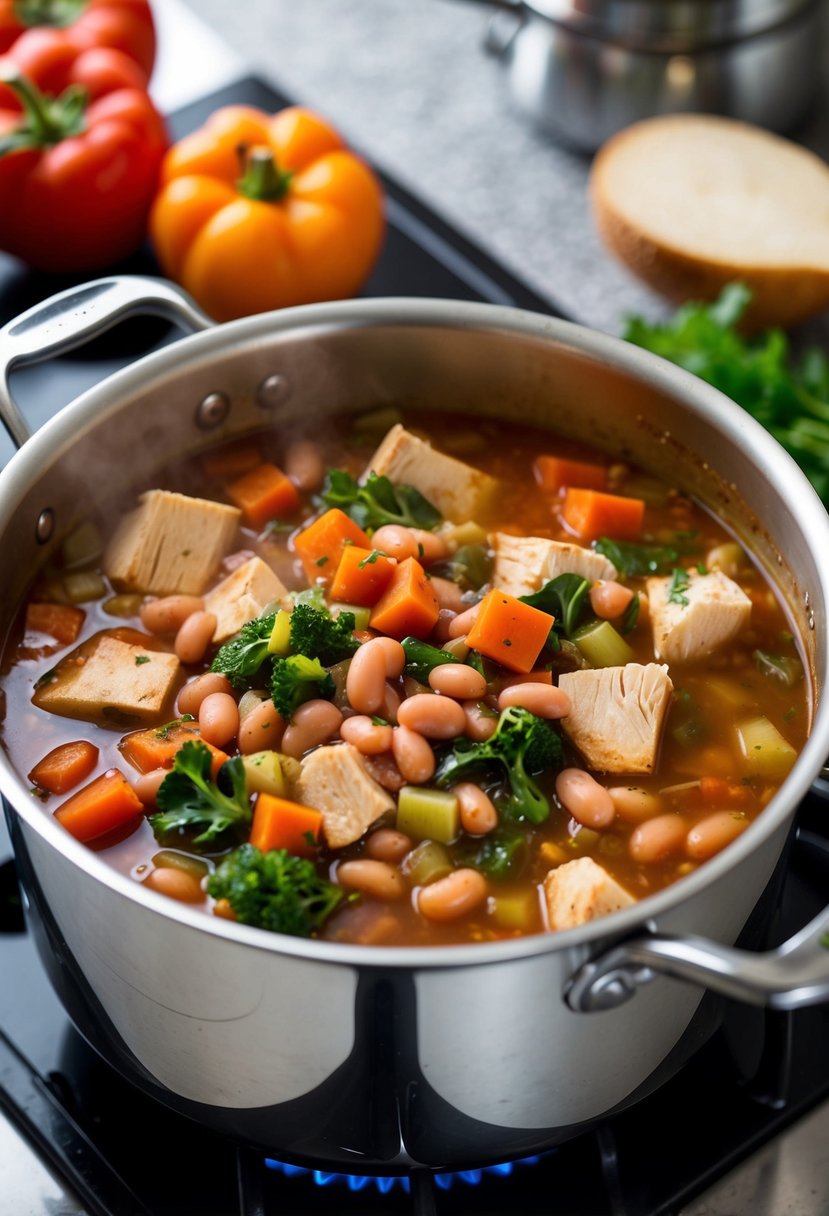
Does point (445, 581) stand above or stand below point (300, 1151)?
above

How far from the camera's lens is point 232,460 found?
2.84 meters

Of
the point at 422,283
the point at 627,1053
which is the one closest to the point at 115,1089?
the point at 627,1053

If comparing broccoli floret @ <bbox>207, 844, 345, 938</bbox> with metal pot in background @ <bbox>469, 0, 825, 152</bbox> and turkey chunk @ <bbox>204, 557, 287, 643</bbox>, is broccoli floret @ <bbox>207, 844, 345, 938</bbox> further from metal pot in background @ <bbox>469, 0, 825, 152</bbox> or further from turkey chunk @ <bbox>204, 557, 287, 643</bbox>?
metal pot in background @ <bbox>469, 0, 825, 152</bbox>

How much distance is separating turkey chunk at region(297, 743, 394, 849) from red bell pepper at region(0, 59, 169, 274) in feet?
6.56

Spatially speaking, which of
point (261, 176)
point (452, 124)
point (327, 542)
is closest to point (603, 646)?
point (327, 542)

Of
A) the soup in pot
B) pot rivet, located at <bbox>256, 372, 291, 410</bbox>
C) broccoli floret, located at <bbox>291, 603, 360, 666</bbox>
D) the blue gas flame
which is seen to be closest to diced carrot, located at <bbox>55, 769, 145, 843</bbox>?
the soup in pot

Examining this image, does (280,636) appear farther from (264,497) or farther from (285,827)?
(264,497)

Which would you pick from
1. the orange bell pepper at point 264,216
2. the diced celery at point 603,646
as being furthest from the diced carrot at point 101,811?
the orange bell pepper at point 264,216

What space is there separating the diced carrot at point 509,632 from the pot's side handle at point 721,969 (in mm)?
749

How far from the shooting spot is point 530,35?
12.6 feet

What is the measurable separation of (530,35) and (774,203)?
0.90 metres

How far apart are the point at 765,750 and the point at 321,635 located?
31.0 inches

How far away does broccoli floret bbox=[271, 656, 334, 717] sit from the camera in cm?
217

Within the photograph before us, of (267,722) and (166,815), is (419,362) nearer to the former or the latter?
(267,722)
